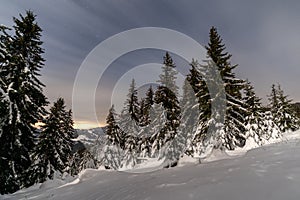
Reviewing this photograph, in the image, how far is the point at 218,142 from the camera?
63.7 feet

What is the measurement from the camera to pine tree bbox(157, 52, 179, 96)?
29.5 meters

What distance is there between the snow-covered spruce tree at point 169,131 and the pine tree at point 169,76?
0.77 m

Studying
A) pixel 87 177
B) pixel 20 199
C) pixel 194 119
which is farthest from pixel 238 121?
pixel 20 199

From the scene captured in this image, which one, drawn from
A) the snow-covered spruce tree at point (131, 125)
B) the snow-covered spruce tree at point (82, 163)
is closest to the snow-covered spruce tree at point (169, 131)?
the snow-covered spruce tree at point (131, 125)

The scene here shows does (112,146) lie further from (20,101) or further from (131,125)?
(20,101)

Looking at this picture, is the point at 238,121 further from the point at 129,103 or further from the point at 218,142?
the point at 129,103

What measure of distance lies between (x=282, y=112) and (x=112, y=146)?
31.2m

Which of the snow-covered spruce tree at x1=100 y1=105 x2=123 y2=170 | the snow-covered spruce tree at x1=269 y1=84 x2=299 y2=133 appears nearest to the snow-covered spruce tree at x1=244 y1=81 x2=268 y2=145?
the snow-covered spruce tree at x1=269 y1=84 x2=299 y2=133

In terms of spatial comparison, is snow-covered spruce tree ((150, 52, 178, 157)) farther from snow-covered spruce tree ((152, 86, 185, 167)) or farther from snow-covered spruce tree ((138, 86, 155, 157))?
snow-covered spruce tree ((138, 86, 155, 157))

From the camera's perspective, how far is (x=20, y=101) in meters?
17.5

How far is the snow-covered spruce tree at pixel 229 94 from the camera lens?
20547 mm

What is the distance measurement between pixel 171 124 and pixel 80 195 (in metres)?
20.5

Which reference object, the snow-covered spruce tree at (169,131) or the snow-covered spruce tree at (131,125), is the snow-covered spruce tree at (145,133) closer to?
the snow-covered spruce tree at (131,125)

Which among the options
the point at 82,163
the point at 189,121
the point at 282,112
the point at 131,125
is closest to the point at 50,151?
the point at 131,125
